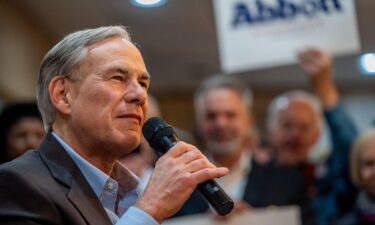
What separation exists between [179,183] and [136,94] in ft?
0.96

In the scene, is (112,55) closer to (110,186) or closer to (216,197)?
(110,186)

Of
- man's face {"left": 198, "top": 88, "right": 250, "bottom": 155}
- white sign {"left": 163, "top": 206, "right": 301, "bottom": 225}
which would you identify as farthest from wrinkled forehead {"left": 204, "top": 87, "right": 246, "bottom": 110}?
white sign {"left": 163, "top": 206, "right": 301, "bottom": 225}

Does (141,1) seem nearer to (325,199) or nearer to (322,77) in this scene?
(322,77)

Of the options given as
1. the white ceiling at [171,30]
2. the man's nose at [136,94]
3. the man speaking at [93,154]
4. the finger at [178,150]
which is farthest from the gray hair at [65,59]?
the white ceiling at [171,30]

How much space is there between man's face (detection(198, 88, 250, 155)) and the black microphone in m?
1.32

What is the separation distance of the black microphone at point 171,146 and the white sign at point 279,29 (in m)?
1.65

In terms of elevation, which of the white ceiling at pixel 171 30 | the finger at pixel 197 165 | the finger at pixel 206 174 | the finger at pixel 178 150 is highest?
the finger at pixel 178 150

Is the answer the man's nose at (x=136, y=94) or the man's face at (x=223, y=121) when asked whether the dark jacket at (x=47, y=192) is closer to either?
the man's nose at (x=136, y=94)

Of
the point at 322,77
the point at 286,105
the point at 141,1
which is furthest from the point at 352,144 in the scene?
the point at 141,1

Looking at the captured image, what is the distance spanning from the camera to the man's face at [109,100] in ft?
5.42

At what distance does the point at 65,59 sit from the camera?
5.65 ft

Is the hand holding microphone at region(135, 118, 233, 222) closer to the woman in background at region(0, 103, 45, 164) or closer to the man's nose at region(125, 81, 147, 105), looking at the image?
the man's nose at region(125, 81, 147, 105)

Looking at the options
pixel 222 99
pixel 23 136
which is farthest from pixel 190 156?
pixel 222 99

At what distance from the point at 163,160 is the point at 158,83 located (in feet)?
22.6
